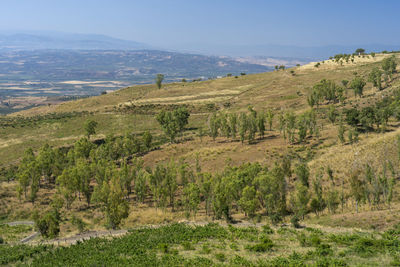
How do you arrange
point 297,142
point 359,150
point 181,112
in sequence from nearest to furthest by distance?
1. point 359,150
2. point 297,142
3. point 181,112

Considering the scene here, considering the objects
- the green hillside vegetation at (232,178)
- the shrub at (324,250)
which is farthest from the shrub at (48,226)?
the shrub at (324,250)

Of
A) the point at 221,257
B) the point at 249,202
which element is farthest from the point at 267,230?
the point at 221,257

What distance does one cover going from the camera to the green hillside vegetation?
3372cm

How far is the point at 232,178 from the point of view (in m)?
54.6

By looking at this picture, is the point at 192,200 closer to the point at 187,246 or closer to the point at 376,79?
the point at 187,246

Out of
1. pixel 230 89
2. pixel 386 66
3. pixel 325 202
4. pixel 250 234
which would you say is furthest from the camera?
pixel 230 89

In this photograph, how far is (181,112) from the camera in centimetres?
12075

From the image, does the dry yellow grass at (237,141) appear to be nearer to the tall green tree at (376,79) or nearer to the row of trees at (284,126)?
the row of trees at (284,126)

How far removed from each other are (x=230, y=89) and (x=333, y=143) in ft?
408

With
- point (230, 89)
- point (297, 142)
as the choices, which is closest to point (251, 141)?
point (297, 142)

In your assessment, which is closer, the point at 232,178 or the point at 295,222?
the point at 295,222

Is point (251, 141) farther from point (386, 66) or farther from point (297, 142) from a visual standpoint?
point (386, 66)

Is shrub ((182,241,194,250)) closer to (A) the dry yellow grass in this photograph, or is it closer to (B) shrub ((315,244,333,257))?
(B) shrub ((315,244,333,257))

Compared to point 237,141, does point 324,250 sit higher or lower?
higher
